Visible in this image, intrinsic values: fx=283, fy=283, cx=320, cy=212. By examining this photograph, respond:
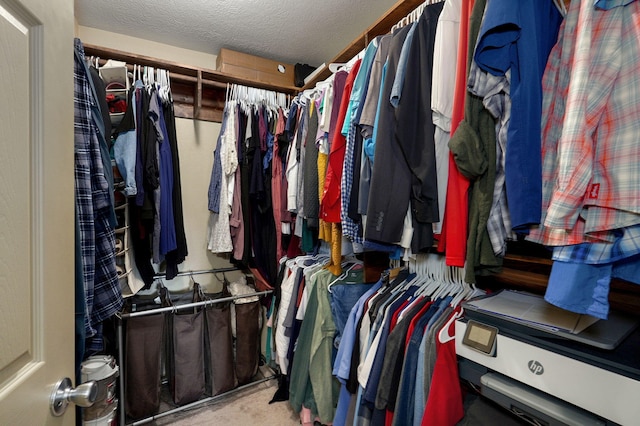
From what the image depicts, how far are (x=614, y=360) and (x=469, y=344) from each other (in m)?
0.31

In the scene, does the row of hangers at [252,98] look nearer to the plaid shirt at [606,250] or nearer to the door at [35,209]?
the door at [35,209]

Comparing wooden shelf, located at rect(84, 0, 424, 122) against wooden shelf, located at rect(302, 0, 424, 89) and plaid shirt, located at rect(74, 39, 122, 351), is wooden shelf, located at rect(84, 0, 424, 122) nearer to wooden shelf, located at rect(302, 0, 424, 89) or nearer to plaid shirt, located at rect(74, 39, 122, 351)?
wooden shelf, located at rect(302, 0, 424, 89)

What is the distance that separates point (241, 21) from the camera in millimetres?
1941

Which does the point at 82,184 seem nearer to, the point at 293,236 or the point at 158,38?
the point at 293,236

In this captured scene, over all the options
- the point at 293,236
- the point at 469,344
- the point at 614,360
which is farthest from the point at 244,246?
the point at 614,360

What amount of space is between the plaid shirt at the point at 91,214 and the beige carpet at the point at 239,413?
96 centimetres

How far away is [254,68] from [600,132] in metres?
2.30

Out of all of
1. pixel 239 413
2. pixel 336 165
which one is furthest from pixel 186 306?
pixel 336 165

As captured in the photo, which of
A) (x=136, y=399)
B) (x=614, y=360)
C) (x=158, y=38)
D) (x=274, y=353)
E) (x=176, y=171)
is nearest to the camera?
(x=614, y=360)

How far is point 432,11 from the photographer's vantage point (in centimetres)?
101

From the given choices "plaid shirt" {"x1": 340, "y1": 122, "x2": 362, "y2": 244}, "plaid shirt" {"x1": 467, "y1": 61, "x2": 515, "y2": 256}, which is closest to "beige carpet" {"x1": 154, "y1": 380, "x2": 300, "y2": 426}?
"plaid shirt" {"x1": 340, "y1": 122, "x2": 362, "y2": 244}

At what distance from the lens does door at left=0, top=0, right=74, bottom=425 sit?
1.40 ft

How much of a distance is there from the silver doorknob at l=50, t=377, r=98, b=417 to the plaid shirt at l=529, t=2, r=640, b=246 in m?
0.98

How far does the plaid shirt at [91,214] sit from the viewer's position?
3.15ft
